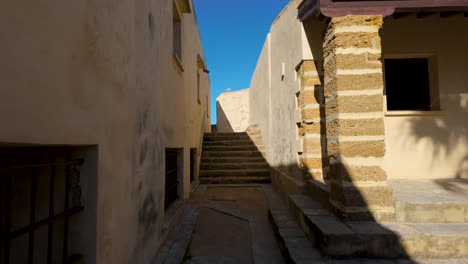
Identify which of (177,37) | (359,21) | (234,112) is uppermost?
(234,112)

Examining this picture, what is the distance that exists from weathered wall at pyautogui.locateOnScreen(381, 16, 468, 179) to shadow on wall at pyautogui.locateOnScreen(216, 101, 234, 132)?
52.3 feet

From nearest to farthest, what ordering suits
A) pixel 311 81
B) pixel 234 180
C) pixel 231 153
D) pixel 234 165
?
pixel 311 81, pixel 234 180, pixel 234 165, pixel 231 153

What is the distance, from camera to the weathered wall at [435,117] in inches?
169

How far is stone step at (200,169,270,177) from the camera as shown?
7688mm

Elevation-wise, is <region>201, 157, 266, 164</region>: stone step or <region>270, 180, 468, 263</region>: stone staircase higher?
<region>201, 157, 266, 164</region>: stone step

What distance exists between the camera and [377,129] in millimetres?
2805

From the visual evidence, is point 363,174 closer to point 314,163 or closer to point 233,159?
point 314,163

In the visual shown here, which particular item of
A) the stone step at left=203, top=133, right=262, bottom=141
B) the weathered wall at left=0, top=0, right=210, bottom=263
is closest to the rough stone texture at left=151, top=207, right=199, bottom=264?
the weathered wall at left=0, top=0, right=210, bottom=263

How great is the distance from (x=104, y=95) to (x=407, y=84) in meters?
5.63

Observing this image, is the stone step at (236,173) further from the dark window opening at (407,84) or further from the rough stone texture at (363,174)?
the rough stone texture at (363,174)

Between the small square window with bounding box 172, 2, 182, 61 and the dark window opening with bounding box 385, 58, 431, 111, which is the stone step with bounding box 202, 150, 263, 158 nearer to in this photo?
the small square window with bounding box 172, 2, 182, 61

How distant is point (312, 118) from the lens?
13.5ft

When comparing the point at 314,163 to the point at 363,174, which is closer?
the point at 363,174

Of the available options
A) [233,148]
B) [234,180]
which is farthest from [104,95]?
[233,148]
